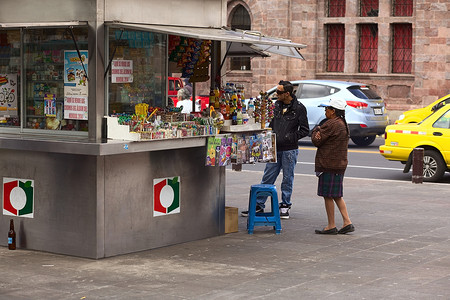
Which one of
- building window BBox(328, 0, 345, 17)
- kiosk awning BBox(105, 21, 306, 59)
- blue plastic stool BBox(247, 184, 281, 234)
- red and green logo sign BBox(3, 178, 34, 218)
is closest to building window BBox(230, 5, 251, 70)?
building window BBox(328, 0, 345, 17)

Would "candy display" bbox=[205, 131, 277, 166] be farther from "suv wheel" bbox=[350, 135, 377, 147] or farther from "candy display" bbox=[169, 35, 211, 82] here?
"suv wheel" bbox=[350, 135, 377, 147]

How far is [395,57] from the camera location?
33531mm

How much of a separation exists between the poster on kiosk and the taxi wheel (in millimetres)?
9194

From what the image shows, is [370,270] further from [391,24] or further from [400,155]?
[391,24]

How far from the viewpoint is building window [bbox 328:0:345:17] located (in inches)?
1359

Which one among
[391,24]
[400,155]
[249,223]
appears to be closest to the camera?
[249,223]

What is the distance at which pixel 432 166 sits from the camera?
1775 cm

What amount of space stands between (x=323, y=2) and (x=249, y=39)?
24.6 meters

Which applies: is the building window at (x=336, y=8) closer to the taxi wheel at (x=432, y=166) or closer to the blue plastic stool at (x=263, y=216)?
the taxi wheel at (x=432, y=166)

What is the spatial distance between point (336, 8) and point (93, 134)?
2572 centimetres

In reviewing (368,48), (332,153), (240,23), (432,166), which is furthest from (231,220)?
(240,23)

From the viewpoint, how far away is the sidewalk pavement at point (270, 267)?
28.4 ft

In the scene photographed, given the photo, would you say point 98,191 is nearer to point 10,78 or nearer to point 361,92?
point 10,78

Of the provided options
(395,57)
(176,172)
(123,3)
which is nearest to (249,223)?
(176,172)
